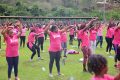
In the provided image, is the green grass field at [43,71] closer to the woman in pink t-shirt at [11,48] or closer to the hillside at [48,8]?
the woman in pink t-shirt at [11,48]

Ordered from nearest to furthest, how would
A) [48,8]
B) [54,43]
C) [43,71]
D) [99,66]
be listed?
1. [99,66]
2. [54,43]
3. [43,71]
4. [48,8]

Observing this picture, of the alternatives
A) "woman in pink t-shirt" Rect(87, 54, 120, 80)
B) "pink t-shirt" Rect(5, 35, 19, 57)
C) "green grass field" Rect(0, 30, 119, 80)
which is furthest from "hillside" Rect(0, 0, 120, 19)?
"woman in pink t-shirt" Rect(87, 54, 120, 80)

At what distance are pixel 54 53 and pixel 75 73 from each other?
1.96 meters

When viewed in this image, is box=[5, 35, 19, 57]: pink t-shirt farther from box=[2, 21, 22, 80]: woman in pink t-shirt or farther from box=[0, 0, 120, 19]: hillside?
box=[0, 0, 120, 19]: hillside

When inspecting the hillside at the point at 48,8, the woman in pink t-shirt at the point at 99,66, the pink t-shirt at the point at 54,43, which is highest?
the woman in pink t-shirt at the point at 99,66

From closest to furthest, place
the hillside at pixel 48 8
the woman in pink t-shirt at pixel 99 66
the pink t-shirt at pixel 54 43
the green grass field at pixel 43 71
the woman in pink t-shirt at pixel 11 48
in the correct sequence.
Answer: the woman in pink t-shirt at pixel 99 66
the woman in pink t-shirt at pixel 11 48
the pink t-shirt at pixel 54 43
the green grass field at pixel 43 71
the hillside at pixel 48 8

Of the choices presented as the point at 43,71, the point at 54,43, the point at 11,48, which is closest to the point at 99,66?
the point at 11,48

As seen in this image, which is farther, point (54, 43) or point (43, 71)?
point (43, 71)

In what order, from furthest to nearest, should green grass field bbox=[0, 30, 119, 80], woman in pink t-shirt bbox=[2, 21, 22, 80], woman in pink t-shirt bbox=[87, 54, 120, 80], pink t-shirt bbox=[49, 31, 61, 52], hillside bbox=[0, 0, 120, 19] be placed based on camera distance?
hillside bbox=[0, 0, 120, 19], green grass field bbox=[0, 30, 119, 80], pink t-shirt bbox=[49, 31, 61, 52], woman in pink t-shirt bbox=[2, 21, 22, 80], woman in pink t-shirt bbox=[87, 54, 120, 80]

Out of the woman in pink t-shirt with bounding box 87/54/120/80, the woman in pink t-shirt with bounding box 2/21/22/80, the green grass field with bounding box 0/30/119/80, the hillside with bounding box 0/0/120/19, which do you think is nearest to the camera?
the woman in pink t-shirt with bounding box 87/54/120/80

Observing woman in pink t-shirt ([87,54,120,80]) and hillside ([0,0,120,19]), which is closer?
woman in pink t-shirt ([87,54,120,80])

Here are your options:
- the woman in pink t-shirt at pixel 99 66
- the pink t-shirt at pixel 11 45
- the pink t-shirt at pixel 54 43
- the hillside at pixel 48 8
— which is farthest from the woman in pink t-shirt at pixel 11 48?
the hillside at pixel 48 8

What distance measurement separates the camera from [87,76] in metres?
13.3

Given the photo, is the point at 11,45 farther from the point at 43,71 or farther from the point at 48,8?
the point at 48,8
